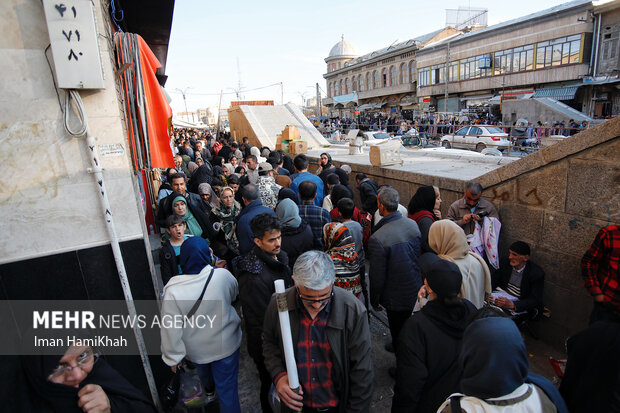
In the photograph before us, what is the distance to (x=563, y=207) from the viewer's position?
3631mm

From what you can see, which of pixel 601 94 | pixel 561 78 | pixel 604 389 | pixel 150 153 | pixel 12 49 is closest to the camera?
pixel 604 389

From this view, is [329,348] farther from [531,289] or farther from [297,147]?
[297,147]

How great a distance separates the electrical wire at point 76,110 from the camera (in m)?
2.56

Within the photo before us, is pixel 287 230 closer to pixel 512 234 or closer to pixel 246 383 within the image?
pixel 246 383

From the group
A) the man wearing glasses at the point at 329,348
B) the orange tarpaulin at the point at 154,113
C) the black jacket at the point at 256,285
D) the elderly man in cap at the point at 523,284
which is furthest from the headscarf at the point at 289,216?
the elderly man in cap at the point at 523,284

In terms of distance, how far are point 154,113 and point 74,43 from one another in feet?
4.30

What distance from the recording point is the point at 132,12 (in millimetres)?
5156

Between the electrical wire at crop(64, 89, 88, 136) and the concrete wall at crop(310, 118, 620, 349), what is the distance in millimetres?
4510

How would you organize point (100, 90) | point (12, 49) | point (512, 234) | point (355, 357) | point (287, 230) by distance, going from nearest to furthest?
point (355, 357), point (12, 49), point (100, 90), point (287, 230), point (512, 234)

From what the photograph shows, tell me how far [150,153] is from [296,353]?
2749 millimetres

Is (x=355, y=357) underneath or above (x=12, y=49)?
underneath

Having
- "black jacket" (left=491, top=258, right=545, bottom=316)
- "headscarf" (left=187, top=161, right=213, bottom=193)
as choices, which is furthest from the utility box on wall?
"black jacket" (left=491, top=258, right=545, bottom=316)

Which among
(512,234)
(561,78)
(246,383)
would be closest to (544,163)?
(512,234)

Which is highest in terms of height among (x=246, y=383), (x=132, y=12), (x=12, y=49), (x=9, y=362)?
(x=132, y=12)
